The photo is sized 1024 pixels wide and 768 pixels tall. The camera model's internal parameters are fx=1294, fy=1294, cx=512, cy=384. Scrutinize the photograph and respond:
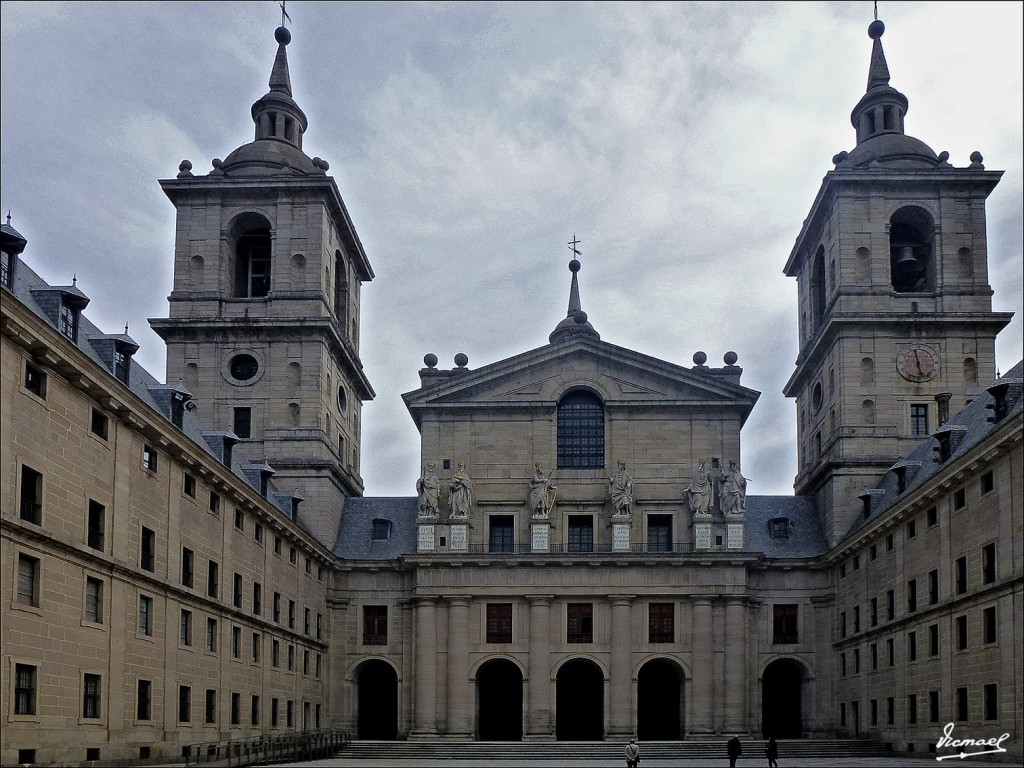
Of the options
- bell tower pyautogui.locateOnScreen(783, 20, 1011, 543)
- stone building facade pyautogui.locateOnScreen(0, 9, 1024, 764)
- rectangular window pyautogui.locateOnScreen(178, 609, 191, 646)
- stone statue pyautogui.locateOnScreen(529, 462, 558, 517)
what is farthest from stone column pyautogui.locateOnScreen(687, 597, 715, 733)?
rectangular window pyautogui.locateOnScreen(178, 609, 191, 646)

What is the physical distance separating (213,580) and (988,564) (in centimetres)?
2783

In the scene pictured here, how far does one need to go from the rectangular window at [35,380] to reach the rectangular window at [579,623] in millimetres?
37780

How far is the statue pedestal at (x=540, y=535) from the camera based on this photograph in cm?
6694

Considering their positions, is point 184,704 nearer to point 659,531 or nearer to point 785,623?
point 659,531

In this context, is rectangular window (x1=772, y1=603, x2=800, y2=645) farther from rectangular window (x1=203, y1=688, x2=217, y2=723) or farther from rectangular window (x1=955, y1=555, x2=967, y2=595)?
rectangular window (x1=203, y1=688, x2=217, y2=723)

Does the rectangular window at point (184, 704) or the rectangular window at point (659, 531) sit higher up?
the rectangular window at point (659, 531)

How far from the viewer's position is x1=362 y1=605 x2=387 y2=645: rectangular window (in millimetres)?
69000

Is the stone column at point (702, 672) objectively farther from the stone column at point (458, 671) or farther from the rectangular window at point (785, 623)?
the stone column at point (458, 671)

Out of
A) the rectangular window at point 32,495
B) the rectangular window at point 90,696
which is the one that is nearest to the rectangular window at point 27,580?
the rectangular window at point 32,495

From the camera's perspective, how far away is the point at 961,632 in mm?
46250

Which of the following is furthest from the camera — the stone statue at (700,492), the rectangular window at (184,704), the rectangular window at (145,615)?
the stone statue at (700,492)

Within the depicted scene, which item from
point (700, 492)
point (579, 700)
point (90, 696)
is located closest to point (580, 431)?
point (700, 492)

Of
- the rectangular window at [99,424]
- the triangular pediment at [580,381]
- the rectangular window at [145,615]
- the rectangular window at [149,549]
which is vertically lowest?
the rectangular window at [145,615]

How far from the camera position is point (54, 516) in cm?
3438
